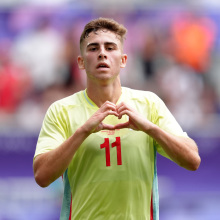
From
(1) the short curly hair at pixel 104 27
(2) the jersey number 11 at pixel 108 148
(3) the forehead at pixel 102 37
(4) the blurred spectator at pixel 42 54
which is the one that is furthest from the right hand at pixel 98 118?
(4) the blurred spectator at pixel 42 54

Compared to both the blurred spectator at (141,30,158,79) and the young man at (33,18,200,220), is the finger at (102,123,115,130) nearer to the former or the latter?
the young man at (33,18,200,220)

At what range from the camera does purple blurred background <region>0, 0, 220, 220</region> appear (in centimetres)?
960

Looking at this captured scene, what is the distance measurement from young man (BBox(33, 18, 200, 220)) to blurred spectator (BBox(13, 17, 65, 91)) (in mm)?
6152

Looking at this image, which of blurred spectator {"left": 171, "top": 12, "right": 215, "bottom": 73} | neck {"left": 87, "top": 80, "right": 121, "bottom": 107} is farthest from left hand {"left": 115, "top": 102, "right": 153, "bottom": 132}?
blurred spectator {"left": 171, "top": 12, "right": 215, "bottom": 73}

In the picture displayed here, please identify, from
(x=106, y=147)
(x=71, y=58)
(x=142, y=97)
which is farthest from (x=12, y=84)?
Result: (x=106, y=147)

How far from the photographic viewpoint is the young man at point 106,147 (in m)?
4.36

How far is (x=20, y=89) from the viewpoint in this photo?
35.3 feet

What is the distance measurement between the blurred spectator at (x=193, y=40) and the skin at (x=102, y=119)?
659cm

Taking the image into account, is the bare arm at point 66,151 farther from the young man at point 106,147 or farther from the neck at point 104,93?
the neck at point 104,93

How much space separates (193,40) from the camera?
37.4 feet

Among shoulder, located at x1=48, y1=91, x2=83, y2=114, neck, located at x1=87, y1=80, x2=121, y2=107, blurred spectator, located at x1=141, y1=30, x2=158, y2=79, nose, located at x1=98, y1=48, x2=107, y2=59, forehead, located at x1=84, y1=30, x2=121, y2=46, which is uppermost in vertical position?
blurred spectator, located at x1=141, y1=30, x2=158, y2=79

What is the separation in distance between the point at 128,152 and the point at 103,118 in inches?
16.6

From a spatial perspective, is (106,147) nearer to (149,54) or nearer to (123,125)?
(123,125)

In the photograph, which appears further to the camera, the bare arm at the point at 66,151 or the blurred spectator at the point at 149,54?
the blurred spectator at the point at 149,54
